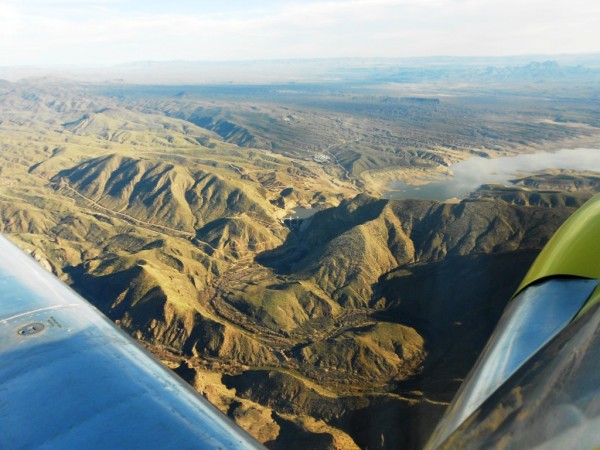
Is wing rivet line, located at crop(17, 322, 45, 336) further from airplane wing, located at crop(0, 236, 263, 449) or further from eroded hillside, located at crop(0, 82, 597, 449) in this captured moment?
eroded hillside, located at crop(0, 82, 597, 449)

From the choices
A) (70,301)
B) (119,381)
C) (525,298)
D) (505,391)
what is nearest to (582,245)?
(525,298)

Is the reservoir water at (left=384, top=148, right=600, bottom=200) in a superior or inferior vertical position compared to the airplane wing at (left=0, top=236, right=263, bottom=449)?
inferior

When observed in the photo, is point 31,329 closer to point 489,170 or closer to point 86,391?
point 86,391

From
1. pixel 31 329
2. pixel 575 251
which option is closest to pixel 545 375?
pixel 575 251

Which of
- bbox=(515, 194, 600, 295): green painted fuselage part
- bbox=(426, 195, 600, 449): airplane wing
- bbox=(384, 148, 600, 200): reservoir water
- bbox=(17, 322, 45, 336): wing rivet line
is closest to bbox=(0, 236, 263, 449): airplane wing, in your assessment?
bbox=(17, 322, 45, 336): wing rivet line

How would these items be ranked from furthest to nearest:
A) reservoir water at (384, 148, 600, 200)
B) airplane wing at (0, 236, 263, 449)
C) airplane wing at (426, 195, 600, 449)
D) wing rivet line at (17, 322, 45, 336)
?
reservoir water at (384, 148, 600, 200), wing rivet line at (17, 322, 45, 336), airplane wing at (0, 236, 263, 449), airplane wing at (426, 195, 600, 449)

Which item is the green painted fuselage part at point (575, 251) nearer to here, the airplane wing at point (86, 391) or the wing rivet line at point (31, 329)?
the airplane wing at point (86, 391)

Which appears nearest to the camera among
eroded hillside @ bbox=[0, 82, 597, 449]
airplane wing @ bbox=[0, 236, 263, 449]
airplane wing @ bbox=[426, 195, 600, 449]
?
airplane wing @ bbox=[426, 195, 600, 449]
